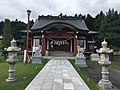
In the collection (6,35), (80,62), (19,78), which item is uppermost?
(6,35)

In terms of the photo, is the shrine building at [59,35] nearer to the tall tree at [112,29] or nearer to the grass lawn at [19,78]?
the tall tree at [112,29]

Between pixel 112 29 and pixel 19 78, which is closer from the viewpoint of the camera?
pixel 19 78

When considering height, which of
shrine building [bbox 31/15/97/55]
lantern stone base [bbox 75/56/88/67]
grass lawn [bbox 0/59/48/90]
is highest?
shrine building [bbox 31/15/97/55]

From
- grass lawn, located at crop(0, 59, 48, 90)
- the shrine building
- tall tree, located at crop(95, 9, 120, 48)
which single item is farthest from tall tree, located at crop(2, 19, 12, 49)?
grass lawn, located at crop(0, 59, 48, 90)

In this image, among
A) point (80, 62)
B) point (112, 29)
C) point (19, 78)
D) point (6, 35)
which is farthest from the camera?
point (6, 35)

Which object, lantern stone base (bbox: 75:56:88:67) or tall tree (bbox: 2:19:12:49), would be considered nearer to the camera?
lantern stone base (bbox: 75:56:88:67)

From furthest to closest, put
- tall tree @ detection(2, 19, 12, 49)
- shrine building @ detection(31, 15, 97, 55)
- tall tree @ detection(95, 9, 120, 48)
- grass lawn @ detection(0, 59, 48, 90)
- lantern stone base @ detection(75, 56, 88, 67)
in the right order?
tall tree @ detection(2, 19, 12, 49) < tall tree @ detection(95, 9, 120, 48) < shrine building @ detection(31, 15, 97, 55) < lantern stone base @ detection(75, 56, 88, 67) < grass lawn @ detection(0, 59, 48, 90)

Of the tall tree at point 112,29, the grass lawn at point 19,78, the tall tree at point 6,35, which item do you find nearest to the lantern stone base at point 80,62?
the grass lawn at point 19,78

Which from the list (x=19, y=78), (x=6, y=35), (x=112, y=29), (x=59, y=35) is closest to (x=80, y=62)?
(x=19, y=78)

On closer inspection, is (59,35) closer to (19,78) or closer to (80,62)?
(80,62)

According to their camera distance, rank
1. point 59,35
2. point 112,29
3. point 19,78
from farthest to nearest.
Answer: point 112,29, point 59,35, point 19,78

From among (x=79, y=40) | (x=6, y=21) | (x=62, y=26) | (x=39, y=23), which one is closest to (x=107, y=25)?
(x=79, y=40)

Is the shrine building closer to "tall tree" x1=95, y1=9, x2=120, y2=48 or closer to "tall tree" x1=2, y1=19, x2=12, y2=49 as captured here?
"tall tree" x1=95, y1=9, x2=120, y2=48

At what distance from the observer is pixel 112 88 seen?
732 cm
